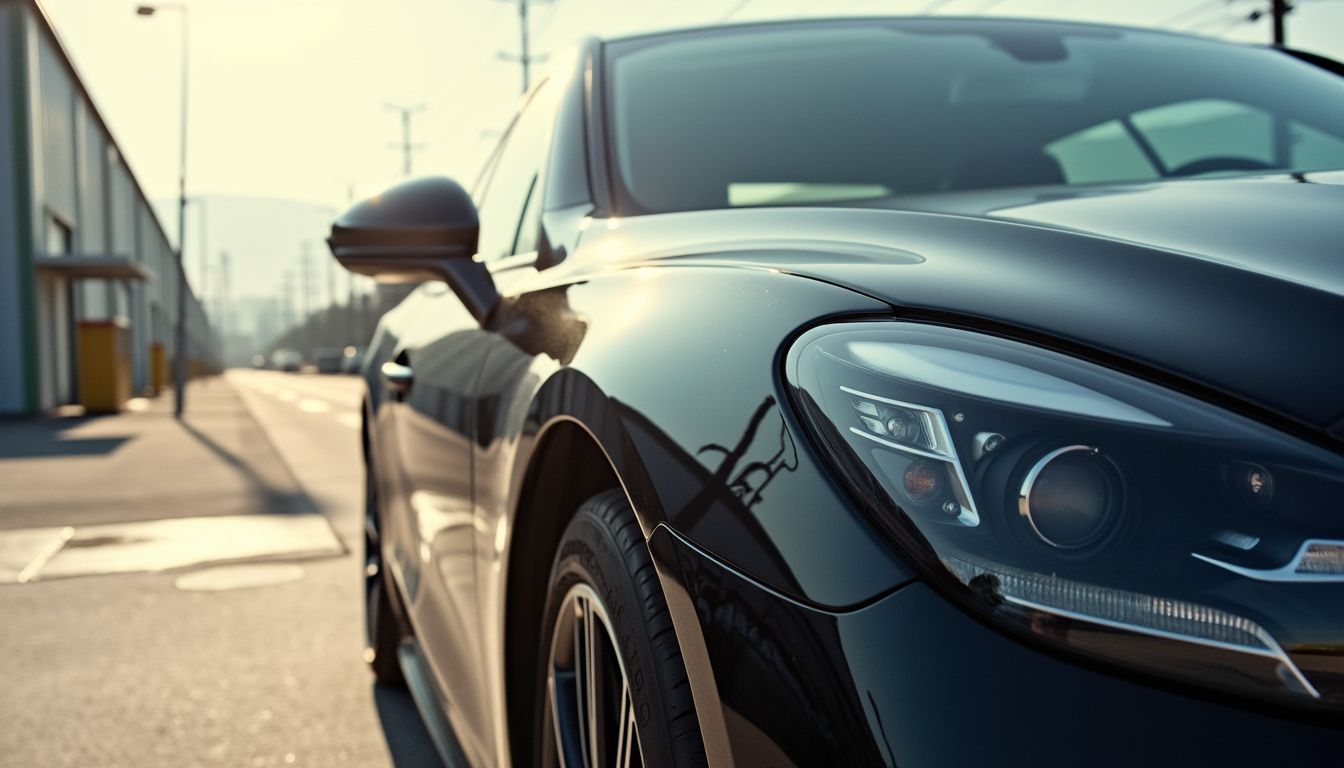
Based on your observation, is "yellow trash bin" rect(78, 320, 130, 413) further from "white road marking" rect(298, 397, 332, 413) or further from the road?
the road

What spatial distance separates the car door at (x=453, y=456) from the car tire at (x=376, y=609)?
687 mm

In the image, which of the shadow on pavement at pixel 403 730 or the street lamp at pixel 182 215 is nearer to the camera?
the shadow on pavement at pixel 403 730

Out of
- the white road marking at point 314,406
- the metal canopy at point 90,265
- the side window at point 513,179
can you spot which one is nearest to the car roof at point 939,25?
the side window at point 513,179

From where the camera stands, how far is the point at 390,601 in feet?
11.2

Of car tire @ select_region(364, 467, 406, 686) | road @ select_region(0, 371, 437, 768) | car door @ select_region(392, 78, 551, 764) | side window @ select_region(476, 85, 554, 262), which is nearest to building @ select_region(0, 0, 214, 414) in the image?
road @ select_region(0, 371, 437, 768)

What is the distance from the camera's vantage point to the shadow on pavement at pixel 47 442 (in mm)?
13828

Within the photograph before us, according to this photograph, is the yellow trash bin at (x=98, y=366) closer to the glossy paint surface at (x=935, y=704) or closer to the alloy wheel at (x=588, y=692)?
the alloy wheel at (x=588, y=692)

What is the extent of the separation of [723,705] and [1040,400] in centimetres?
36

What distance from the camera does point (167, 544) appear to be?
6.71 metres

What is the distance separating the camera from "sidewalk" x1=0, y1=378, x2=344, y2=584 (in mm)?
6332

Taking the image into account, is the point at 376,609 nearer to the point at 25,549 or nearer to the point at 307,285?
the point at 25,549

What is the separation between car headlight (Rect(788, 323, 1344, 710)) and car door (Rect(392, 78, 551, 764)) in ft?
3.78

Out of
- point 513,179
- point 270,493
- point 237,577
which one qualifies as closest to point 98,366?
point 270,493

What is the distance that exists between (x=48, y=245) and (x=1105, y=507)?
29.2m
